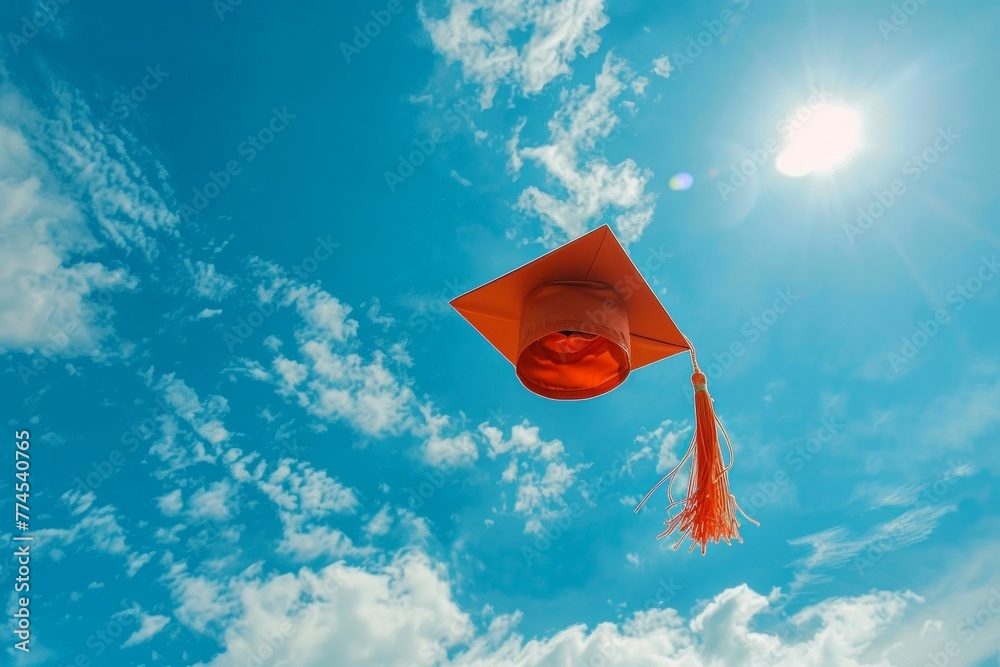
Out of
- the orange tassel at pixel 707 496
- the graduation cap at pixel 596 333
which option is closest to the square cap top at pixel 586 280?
the graduation cap at pixel 596 333

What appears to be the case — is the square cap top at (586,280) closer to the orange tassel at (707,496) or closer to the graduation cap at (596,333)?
the graduation cap at (596,333)

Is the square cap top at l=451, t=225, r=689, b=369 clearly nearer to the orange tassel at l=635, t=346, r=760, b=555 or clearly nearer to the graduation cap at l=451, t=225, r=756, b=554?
the graduation cap at l=451, t=225, r=756, b=554

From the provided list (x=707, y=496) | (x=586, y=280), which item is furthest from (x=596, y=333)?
(x=707, y=496)

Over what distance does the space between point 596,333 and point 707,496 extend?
2.91 feet

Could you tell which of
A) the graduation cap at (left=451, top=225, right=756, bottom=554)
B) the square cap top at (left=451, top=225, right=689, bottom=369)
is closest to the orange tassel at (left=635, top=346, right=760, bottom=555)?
the graduation cap at (left=451, top=225, right=756, bottom=554)

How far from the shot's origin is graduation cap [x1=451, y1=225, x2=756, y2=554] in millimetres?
2568

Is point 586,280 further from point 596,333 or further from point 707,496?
point 707,496

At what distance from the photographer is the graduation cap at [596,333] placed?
8.43 ft

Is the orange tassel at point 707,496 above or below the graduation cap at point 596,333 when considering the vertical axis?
below

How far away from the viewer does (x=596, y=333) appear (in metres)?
2.60

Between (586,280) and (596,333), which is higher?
(586,280)

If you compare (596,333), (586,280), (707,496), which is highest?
(586,280)

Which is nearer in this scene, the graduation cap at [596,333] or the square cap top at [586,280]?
the graduation cap at [596,333]

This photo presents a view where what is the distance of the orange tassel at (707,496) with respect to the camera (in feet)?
8.23
